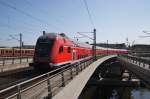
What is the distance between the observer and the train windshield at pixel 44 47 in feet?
73.3

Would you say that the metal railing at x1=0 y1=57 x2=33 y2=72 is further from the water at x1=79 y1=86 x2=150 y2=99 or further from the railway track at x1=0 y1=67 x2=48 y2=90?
the water at x1=79 y1=86 x2=150 y2=99

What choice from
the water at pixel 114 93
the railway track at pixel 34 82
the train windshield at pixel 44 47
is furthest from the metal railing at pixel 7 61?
the water at pixel 114 93

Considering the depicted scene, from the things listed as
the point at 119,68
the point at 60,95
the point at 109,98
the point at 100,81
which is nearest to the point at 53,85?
the point at 60,95

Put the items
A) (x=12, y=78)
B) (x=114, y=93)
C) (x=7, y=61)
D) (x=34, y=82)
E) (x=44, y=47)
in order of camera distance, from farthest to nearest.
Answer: (x=114, y=93) < (x=7, y=61) < (x=44, y=47) < (x=12, y=78) < (x=34, y=82)

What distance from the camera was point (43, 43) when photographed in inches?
898

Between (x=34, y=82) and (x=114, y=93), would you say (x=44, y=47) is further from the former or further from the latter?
(x=114, y=93)

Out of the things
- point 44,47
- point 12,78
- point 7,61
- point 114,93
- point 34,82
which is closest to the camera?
point 34,82

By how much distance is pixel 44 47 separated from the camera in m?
22.5

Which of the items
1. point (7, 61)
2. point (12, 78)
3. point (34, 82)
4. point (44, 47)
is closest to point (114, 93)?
point (7, 61)

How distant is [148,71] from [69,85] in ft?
27.8

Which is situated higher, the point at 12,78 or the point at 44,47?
the point at 44,47

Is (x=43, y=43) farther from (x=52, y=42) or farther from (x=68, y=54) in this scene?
(x=68, y=54)

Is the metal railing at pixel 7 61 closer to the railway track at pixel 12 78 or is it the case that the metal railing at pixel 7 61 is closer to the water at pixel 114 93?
the railway track at pixel 12 78

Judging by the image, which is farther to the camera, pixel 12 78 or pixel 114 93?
pixel 114 93
